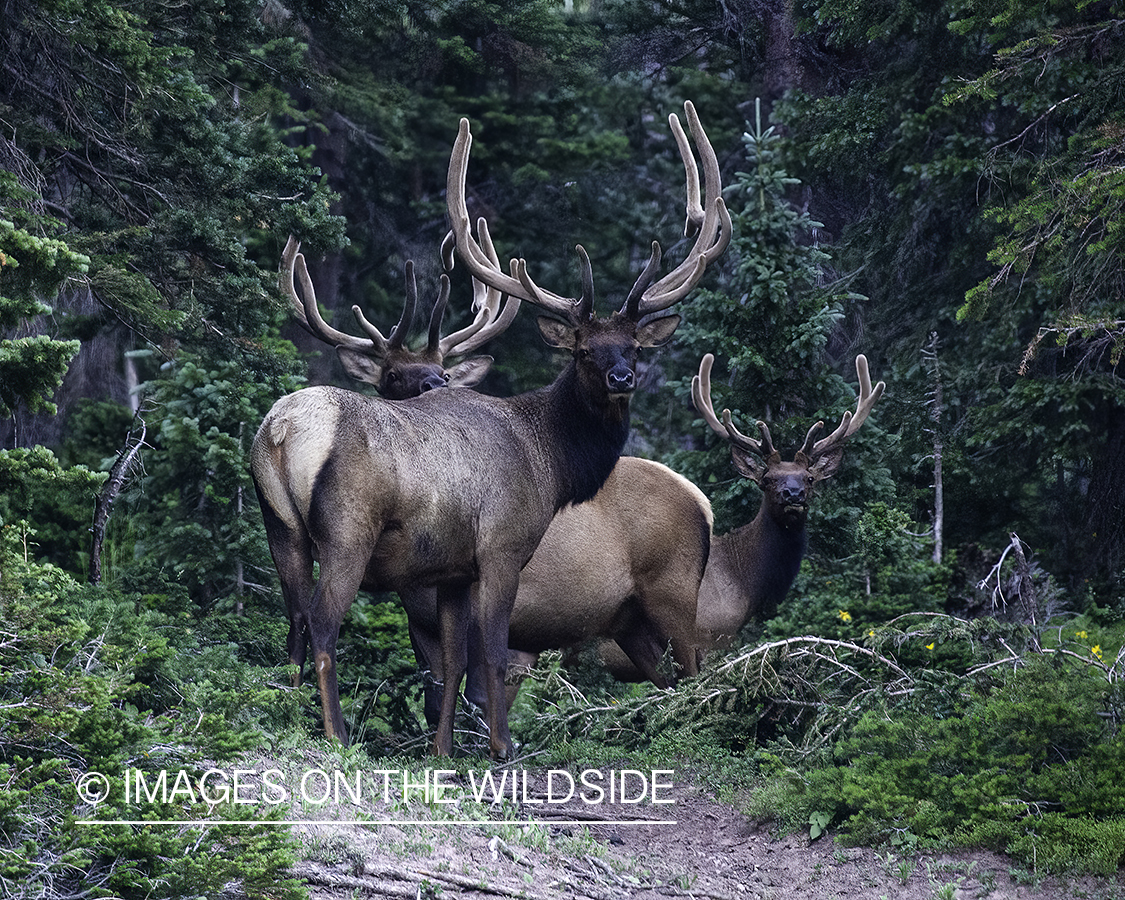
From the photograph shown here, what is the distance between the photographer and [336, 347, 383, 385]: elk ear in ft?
32.4

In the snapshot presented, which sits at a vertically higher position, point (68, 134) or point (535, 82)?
point (535, 82)

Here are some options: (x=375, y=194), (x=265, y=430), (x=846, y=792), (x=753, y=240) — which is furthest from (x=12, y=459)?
(x=375, y=194)

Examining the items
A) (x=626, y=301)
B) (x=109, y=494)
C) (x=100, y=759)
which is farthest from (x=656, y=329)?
(x=100, y=759)

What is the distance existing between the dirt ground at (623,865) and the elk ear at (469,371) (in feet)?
13.4

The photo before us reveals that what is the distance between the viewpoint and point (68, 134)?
28.3 ft

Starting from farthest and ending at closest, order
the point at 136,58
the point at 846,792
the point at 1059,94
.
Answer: the point at 1059,94 < the point at 136,58 < the point at 846,792

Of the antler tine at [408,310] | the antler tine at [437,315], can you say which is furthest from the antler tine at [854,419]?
the antler tine at [408,310]

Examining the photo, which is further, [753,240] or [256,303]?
[753,240]

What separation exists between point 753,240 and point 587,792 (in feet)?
17.3

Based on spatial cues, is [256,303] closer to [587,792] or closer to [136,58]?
[136,58]

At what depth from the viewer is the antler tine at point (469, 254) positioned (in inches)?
316

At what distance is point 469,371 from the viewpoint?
10141mm

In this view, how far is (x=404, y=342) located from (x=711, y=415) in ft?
7.87

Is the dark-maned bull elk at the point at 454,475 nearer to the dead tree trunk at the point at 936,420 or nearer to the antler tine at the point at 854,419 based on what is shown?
the antler tine at the point at 854,419
